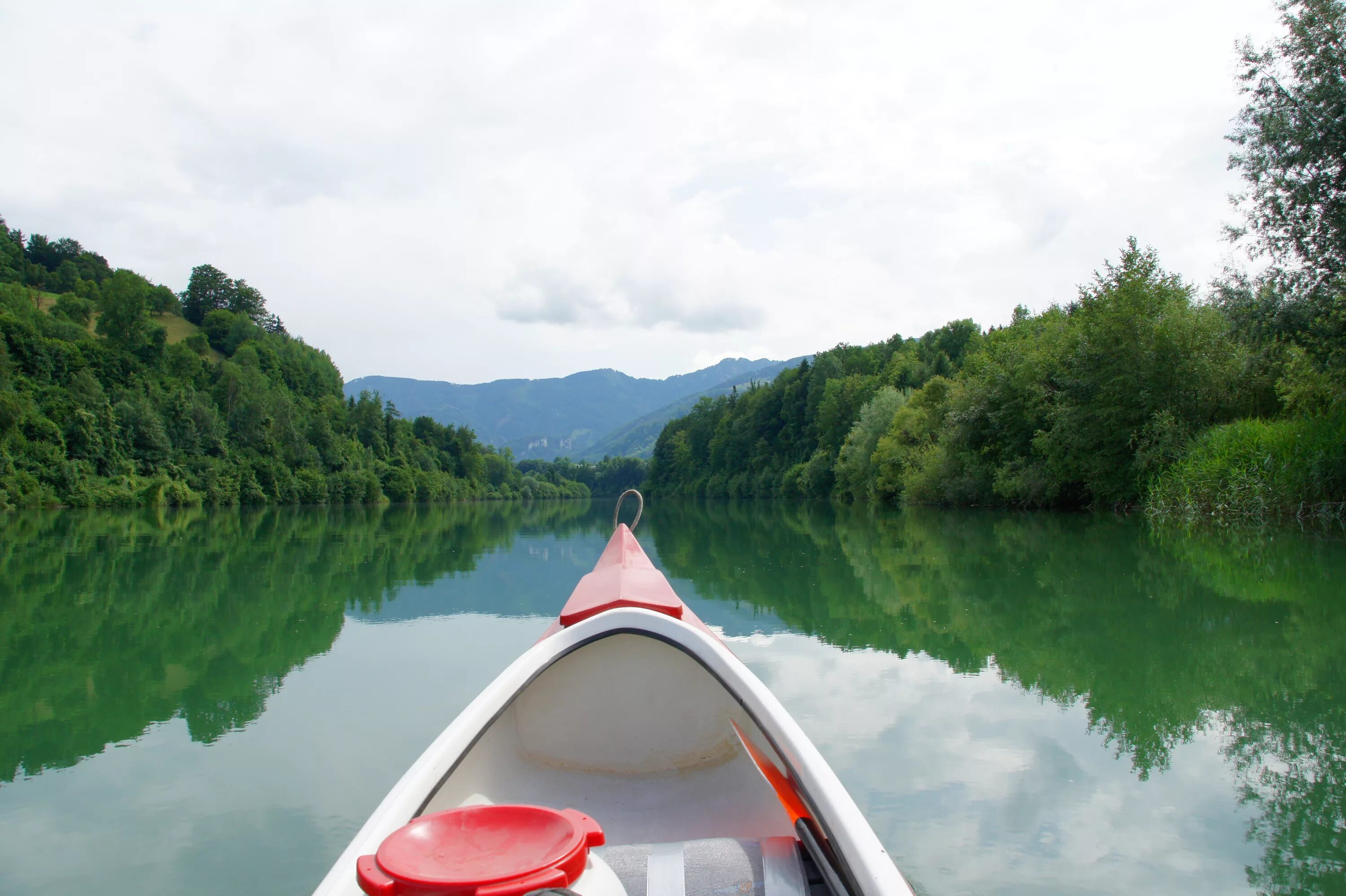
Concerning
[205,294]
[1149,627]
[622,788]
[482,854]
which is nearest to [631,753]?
[622,788]

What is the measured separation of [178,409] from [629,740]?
191 feet

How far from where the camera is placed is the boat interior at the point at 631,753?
2953 millimetres

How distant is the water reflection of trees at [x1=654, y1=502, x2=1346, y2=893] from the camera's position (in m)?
3.51

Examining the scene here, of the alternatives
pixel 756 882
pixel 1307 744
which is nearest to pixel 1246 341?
pixel 1307 744

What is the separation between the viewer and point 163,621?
7523 mm

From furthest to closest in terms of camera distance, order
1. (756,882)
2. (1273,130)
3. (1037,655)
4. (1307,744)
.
Answer: (1273,130), (1037,655), (1307,744), (756,882)

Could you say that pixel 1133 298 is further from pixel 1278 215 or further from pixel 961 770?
pixel 961 770

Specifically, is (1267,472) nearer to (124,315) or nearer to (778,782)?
(778,782)

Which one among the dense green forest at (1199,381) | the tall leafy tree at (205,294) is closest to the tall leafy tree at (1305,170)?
the dense green forest at (1199,381)

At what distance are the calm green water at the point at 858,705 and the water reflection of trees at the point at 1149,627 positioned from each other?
3 cm

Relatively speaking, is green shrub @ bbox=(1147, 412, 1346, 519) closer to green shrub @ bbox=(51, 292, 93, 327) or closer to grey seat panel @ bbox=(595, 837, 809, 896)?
grey seat panel @ bbox=(595, 837, 809, 896)

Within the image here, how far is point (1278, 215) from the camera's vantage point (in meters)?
14.2

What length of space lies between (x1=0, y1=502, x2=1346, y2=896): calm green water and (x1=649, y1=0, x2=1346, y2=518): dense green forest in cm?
382

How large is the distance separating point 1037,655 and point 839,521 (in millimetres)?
19239
